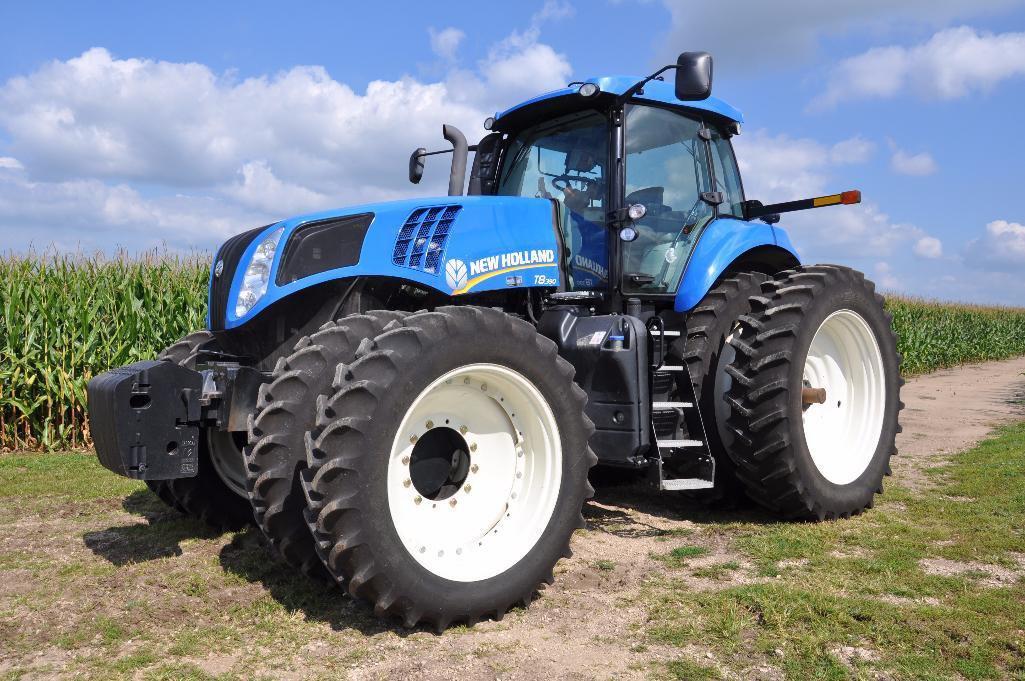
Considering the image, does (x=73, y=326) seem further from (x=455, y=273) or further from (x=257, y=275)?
(x=455, y=273)

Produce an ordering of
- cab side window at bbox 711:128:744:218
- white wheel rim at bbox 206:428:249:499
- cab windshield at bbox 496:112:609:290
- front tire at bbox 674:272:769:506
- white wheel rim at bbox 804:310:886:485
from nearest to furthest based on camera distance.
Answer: white wheel rim at bbox 206:428:249:499, front tire at bbox 674:272:769:506, cab windshield at bbox 496:112:609:290, white wheel rim at bbox 804:310:886:485, cab side window at bbox 711:128:744:218

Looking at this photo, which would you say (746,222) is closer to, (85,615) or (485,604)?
(485,604)

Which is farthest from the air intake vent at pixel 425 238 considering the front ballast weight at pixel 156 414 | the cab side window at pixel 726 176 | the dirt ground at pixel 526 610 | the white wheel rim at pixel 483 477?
the cab side window at pixel 726 176

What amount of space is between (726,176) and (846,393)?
1715 millimetres

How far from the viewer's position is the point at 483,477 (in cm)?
374

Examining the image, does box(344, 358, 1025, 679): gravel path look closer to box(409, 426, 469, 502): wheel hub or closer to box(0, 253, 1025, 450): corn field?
box(409, 426, 469, 502): wheel hub

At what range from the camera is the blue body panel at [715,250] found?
492 cm

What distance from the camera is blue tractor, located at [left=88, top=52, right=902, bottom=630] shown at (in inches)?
128

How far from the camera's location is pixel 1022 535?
4.57 m

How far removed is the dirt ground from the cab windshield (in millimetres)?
1590

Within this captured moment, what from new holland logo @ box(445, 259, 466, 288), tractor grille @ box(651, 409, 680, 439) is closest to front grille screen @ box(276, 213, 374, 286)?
new holland logo @ box(445, 259, 466, 288)

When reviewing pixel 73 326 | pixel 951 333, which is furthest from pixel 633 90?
pixel 951 333

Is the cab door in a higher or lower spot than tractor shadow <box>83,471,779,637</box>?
higher

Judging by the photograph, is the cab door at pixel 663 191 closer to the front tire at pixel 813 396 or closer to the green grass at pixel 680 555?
the front tire at pixel 813 396
